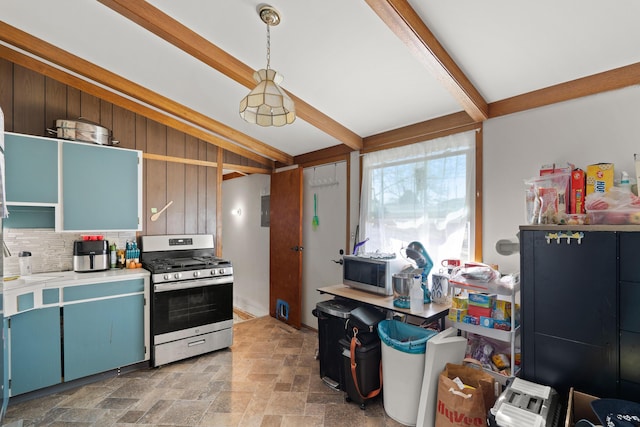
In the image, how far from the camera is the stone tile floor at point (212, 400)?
7.11 ft

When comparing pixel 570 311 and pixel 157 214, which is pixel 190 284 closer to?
pixel 157 214

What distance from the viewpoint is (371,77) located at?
2.33m

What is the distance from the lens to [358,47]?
203 cm

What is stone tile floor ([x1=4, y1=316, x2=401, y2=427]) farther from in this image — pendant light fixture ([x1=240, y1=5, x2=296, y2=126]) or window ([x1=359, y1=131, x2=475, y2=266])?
pendant light fixture ([x1=240, y1=5, x2=296, y2=126])

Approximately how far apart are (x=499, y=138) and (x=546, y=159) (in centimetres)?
37

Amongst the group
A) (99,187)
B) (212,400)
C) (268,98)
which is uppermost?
(268,98)

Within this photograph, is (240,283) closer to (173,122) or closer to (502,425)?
(173,122)

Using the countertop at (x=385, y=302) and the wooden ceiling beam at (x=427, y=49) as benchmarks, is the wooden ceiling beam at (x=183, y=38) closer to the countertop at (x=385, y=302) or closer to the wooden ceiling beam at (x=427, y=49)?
the wooden ceiling beam at (x=427, y=49)

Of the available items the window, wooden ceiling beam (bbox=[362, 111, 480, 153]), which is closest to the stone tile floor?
the window

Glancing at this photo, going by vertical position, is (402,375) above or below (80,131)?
below

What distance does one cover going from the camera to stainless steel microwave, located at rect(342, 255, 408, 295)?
2.63 meters

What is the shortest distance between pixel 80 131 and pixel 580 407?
13.6ft

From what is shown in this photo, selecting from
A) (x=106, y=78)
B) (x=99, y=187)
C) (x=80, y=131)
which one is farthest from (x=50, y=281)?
(x=106, y=78)

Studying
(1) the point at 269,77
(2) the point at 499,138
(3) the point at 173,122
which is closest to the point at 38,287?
(3) the point at 173,122
